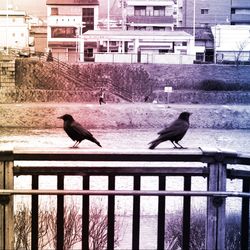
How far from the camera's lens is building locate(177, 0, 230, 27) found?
1496 cm

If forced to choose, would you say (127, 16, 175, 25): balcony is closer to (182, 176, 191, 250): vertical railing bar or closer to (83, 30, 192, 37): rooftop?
(83, 30, 192, 37): rooftop

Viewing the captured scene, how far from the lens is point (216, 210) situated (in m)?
1.16

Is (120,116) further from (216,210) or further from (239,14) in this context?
(216,210)

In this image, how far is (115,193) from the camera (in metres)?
1.14

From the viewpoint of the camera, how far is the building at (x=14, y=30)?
41.8 ft

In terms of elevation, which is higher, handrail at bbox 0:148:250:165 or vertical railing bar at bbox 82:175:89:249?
handrail at bbox 0:148:250:165

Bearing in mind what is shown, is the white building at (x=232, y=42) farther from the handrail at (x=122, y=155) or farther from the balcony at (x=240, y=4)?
the handrail at (x=122, y=155)

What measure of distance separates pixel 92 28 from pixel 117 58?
0.98 meters

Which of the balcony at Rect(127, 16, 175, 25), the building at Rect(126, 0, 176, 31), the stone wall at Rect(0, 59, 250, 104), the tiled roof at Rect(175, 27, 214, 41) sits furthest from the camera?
the balcony at Rect(127, 16, 175, 25)

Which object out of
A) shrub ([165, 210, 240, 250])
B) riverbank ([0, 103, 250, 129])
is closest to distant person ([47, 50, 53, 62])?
riverbank ([0, 103, 250, 129])

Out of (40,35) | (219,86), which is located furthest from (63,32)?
(219,86)

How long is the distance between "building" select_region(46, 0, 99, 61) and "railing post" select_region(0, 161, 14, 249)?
11092 millimetres

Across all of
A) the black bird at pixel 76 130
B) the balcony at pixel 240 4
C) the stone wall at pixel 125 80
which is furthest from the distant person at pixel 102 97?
the black bird at pixel 76 130

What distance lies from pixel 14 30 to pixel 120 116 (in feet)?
11.4
